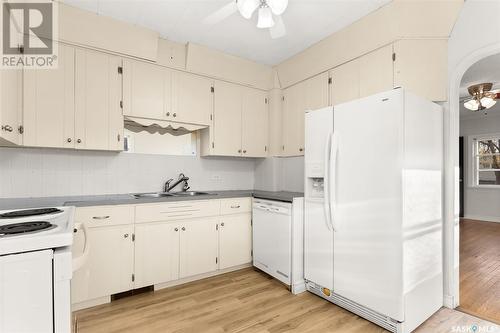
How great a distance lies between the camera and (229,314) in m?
2.19

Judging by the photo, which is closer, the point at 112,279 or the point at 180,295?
the point at 112,279

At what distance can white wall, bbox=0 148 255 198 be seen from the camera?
243 cm

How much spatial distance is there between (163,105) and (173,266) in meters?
1.76

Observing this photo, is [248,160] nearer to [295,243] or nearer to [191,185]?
[191,185]

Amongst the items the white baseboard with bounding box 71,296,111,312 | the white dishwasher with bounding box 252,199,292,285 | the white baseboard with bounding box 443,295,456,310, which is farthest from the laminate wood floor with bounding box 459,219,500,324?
the white baseboard with bounding box 71,296,111,312

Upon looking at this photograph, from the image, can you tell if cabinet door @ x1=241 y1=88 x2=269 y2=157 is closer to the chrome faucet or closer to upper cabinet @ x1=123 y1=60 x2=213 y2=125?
upper cabinet @ x1=123 y1=60 x2=213 y2=125

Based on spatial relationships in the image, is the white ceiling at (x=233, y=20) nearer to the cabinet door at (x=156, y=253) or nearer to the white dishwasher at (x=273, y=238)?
the white dishwasher at (x=273, y=238)

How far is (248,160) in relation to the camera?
3934 mm

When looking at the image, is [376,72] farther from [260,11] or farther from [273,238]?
[273,238]

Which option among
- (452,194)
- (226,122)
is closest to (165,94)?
(226,122)

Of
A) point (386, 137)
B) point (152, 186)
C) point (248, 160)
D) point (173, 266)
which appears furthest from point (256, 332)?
point (248, 160)

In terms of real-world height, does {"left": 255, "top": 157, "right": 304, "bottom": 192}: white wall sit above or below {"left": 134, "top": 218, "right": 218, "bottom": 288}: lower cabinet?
above
